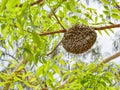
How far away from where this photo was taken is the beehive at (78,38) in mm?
1624

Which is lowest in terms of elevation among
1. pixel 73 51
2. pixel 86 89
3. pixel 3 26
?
pixel 86 89

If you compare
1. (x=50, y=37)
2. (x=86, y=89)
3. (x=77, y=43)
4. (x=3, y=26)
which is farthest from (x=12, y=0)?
(x=50, y=37)

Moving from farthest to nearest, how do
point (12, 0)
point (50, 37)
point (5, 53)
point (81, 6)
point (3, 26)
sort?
point (5, 53) → point (50, 37) → point (81, 6) → point (3, 26) → point (12, 0)

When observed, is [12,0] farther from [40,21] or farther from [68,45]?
[40,21]

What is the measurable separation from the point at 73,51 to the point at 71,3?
29 centimetres

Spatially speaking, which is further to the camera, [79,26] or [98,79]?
[98,79]

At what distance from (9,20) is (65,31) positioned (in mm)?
218

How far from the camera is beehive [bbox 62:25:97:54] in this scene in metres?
1.62

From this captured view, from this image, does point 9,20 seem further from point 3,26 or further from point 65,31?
point 65,31

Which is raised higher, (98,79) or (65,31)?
(65,31)

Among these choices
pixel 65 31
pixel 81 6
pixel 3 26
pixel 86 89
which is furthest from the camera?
pixel 81 6

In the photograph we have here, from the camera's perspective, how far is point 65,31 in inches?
65.2

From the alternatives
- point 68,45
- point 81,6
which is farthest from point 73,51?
point 81,6

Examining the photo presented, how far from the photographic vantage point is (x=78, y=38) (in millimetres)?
1623
